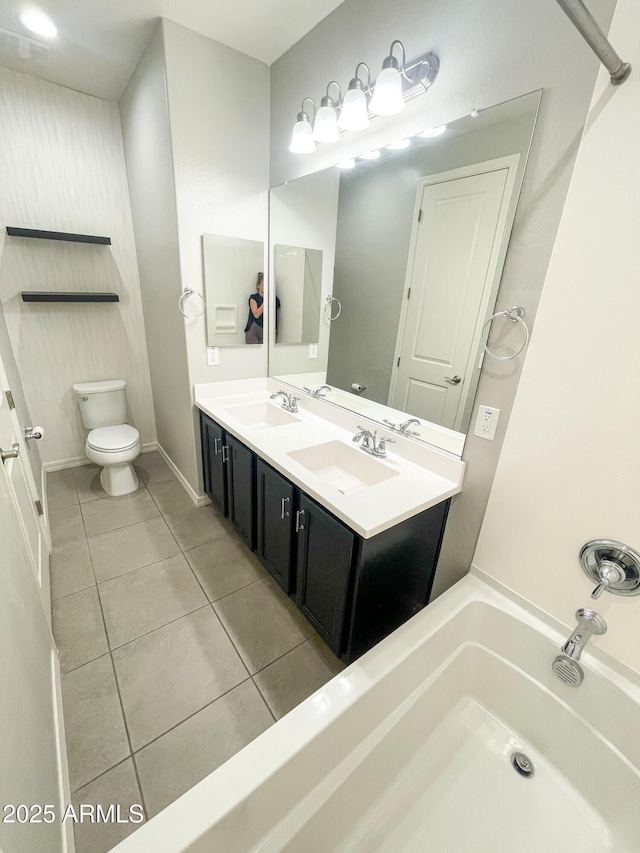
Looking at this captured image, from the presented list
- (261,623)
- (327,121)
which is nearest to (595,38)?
(327,121)

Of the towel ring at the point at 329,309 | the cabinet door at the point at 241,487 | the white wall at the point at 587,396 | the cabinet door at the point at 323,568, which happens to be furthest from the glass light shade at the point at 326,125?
the cabinet door at the point at 323,568

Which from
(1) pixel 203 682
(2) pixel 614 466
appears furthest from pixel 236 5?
(1) pixel 203 682

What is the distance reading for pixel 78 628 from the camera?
1579 mm

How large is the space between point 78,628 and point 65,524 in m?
0.92

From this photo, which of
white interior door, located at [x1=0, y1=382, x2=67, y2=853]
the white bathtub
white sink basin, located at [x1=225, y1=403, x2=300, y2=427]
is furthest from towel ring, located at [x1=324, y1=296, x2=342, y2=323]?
white interior door, located at [x1=0, y1=382, x2=67, y2=853]

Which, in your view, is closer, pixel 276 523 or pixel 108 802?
pixel 108 802

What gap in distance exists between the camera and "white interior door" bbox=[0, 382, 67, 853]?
0.64 m

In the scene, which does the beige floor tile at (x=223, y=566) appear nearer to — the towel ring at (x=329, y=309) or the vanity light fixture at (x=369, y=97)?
the towel ring at (x=329, y=309)

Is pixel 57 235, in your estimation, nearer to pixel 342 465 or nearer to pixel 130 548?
pixel 130 548

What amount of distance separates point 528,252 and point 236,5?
5.66ft

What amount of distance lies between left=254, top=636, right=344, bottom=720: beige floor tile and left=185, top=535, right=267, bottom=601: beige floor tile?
1.57ft

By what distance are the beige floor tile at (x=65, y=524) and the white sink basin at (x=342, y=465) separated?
1.59 meters

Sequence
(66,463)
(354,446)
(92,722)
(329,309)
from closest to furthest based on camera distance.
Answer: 1. (92,722)
2. (354,446)
3. (329,309)
4. (66,463)

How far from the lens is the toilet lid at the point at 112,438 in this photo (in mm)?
2424
